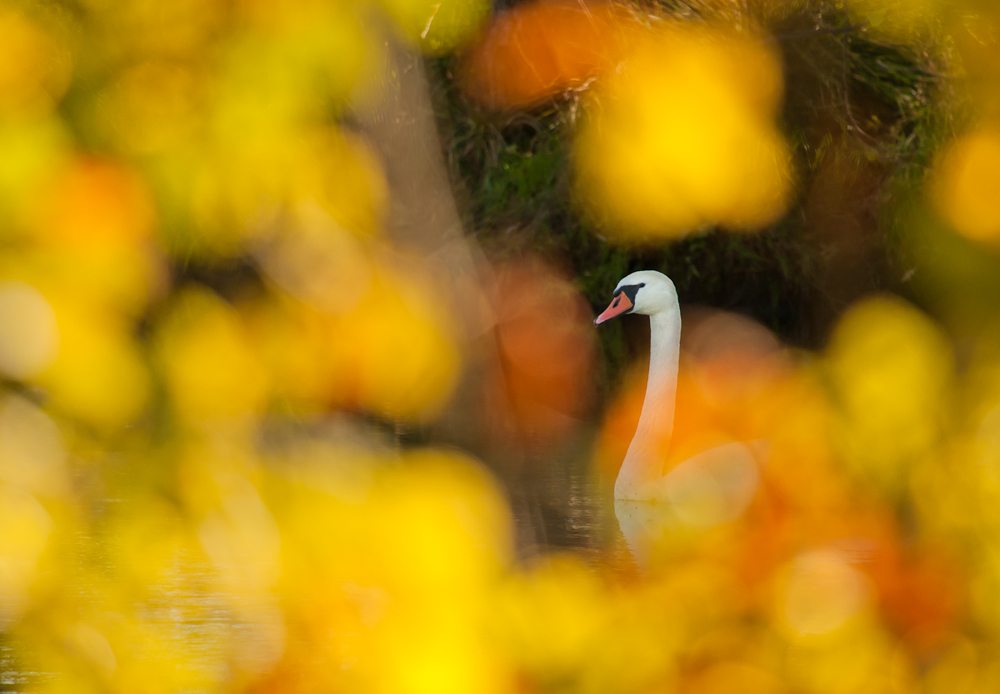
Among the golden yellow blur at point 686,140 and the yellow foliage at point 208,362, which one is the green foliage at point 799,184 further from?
the yellow foliage at point 208,362

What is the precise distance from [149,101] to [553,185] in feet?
9.41

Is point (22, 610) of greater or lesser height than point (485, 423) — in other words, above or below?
above

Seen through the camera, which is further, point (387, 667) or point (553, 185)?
point (553, 185)

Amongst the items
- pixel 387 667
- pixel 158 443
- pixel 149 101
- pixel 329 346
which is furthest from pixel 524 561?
pixel 329 346

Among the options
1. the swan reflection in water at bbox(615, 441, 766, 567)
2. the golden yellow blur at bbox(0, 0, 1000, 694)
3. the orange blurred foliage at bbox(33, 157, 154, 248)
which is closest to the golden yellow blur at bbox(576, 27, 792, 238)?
the golden yellow blur at bbox(0, 0, 1000, 694)

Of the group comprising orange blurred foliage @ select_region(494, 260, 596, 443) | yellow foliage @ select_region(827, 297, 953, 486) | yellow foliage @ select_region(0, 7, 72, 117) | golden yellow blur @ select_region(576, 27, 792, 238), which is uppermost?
yellow foliage @ select_region(0, 7, 72, 117)

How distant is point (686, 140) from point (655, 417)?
1420 mm

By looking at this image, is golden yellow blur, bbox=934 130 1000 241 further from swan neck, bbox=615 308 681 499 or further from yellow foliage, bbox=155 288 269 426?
yellow foliage, bbox=155 288 269 426

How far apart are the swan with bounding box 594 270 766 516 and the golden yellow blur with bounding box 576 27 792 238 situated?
709 millimetres

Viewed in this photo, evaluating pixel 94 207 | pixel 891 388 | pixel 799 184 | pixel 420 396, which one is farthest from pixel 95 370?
pixel 799 184

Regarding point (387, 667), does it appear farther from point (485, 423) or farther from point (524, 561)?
point (485, 423)

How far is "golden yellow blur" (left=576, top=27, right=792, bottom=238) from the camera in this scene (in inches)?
207

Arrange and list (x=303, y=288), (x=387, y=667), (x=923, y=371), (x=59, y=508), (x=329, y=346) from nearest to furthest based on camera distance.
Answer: (x=387, y=667) < (x=59, y=508) < (x=923, y=371) < (x=303, y=288) < (x=329, y=346)

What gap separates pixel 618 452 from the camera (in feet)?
19.7
